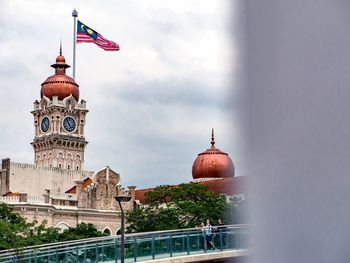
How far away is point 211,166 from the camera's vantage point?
115188 mm

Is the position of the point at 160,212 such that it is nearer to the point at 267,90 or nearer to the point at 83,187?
the point at 83,187

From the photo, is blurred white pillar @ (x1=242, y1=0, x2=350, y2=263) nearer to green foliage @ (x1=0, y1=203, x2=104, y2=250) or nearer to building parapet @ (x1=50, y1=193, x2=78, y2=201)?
green foliage @ (x1=0, y1=203, x2=104, y2=250)

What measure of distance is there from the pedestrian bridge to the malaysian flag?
Answer: 58.3m

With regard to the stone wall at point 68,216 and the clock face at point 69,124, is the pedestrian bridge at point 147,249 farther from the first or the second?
the clock face at point 69,124

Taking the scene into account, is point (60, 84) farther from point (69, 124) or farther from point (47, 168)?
point (47, 168)

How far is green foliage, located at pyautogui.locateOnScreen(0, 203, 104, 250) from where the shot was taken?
195 ft

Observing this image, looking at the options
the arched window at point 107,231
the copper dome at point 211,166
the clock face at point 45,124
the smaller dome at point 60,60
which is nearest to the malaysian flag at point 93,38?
the arched window at point 107,231

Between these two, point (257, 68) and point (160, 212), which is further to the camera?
point (160, 212)

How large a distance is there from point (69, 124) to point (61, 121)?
1245mm

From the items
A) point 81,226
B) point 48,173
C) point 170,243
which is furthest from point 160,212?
point 170,243

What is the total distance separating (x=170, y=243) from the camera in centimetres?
3497

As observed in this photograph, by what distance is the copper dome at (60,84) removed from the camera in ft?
400

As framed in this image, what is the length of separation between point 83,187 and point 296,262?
83565mm

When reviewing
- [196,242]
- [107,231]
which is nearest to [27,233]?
[107,231]
